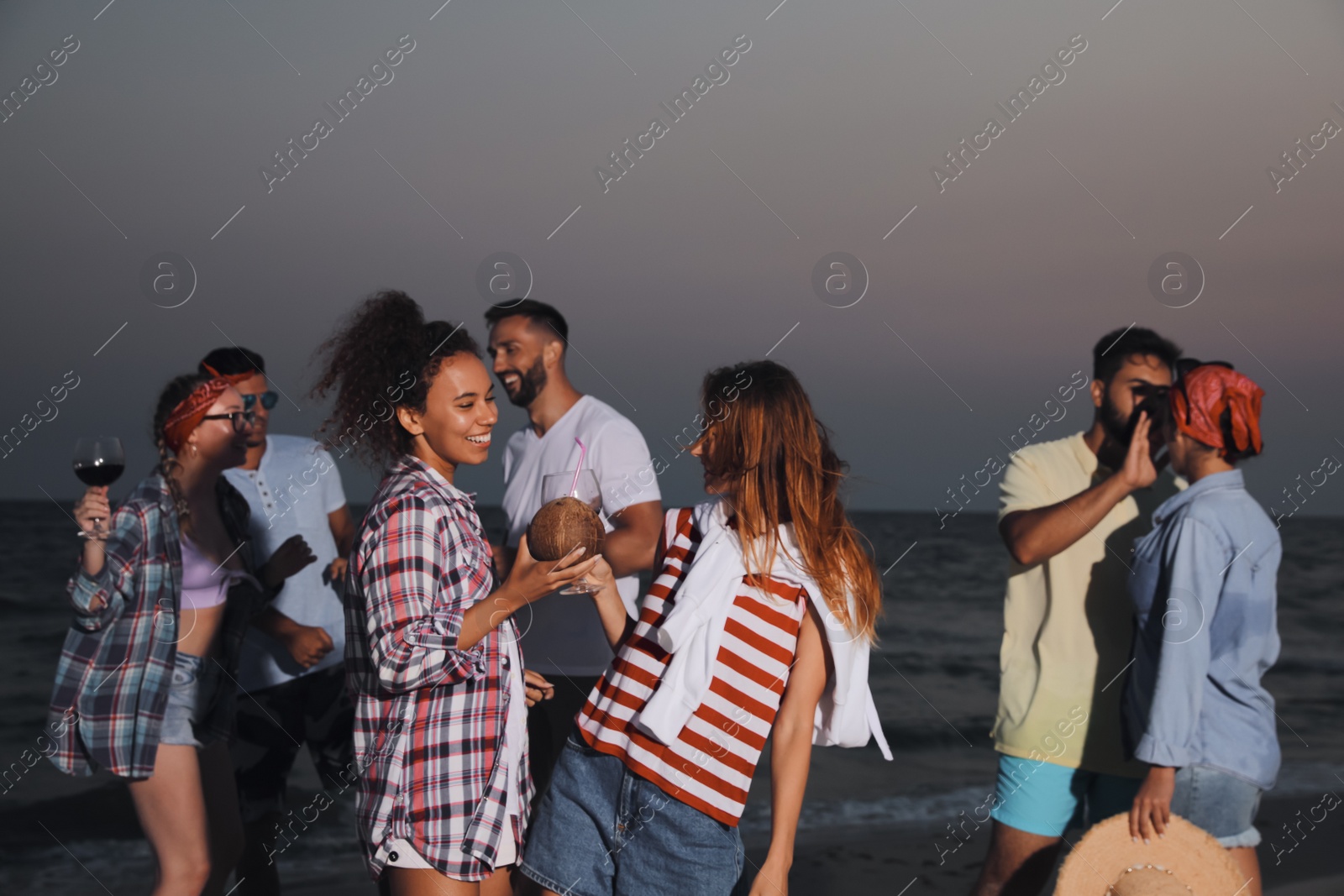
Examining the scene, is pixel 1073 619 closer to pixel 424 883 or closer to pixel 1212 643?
pixel 1212 643

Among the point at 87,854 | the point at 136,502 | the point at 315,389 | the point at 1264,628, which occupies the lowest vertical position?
the point at 87,854

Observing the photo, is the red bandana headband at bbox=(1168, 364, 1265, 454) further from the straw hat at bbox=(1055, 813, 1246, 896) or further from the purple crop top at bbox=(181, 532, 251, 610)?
the purple crop top at bbox=(181, 532, 251, 610)

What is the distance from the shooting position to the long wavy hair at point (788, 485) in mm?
2379

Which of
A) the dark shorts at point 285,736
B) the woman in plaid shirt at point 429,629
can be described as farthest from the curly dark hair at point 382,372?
the dark shorts at point 285,736

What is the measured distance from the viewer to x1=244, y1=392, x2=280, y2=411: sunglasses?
394 cm

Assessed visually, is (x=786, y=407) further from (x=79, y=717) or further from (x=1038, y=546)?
(x=79, y=717)

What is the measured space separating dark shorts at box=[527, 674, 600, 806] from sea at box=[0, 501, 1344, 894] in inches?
55.0

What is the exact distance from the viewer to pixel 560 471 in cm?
361

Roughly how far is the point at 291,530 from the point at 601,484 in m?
1.41

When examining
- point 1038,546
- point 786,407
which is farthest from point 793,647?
point 1038,546

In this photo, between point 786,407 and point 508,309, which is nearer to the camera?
point 786,407

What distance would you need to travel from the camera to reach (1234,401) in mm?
2889

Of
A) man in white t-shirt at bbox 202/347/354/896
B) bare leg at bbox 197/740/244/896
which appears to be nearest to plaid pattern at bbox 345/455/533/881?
bare leg at bbox 197/740/244/896

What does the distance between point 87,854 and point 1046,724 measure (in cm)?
564
